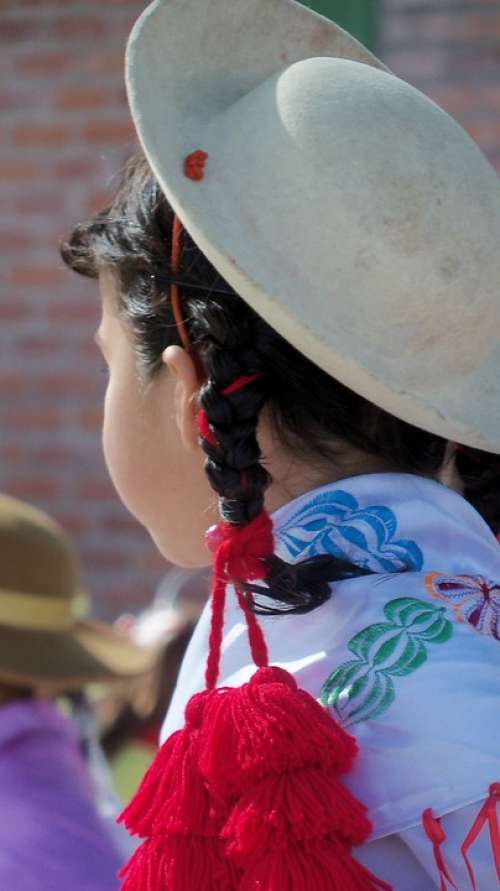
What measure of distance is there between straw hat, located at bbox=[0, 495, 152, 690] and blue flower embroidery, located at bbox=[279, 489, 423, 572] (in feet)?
3.69

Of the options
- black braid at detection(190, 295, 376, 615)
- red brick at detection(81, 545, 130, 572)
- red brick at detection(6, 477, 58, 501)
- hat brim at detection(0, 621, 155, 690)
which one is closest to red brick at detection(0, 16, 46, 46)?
red brick at detection(6, 477, 58, 501)

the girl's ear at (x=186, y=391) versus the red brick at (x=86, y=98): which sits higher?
the girl's ear at (x=186, y=391)

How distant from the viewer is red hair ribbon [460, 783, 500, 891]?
1175mm

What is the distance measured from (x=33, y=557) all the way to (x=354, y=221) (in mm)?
1469

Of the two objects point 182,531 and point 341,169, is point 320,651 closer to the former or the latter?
point 182,531

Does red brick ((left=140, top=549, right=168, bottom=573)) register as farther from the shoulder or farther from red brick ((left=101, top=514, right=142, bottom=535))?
the shoulder

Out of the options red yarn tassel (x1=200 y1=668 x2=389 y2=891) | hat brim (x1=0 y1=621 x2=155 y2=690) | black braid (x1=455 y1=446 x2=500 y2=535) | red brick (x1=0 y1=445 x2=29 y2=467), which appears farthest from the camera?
red brick (x1=0 y1=445 x2=29 y2=467)

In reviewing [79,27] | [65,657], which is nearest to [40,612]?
[65,657]

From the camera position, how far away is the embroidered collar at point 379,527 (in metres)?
1.36

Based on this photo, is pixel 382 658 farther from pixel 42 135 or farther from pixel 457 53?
pixel 42 135

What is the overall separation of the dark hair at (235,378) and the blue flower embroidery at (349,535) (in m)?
0.03

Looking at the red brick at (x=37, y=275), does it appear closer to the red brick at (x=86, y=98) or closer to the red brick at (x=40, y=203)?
the red brick at (x=40, y=203)

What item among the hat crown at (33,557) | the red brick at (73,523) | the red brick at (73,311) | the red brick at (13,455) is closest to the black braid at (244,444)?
the hat crown at (33,557)

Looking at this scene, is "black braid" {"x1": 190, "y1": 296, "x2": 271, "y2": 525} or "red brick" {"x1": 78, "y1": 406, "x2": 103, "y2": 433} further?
"red brick" {"x1": 78, "y1": 406, "x2": 103, "y2": 433}
